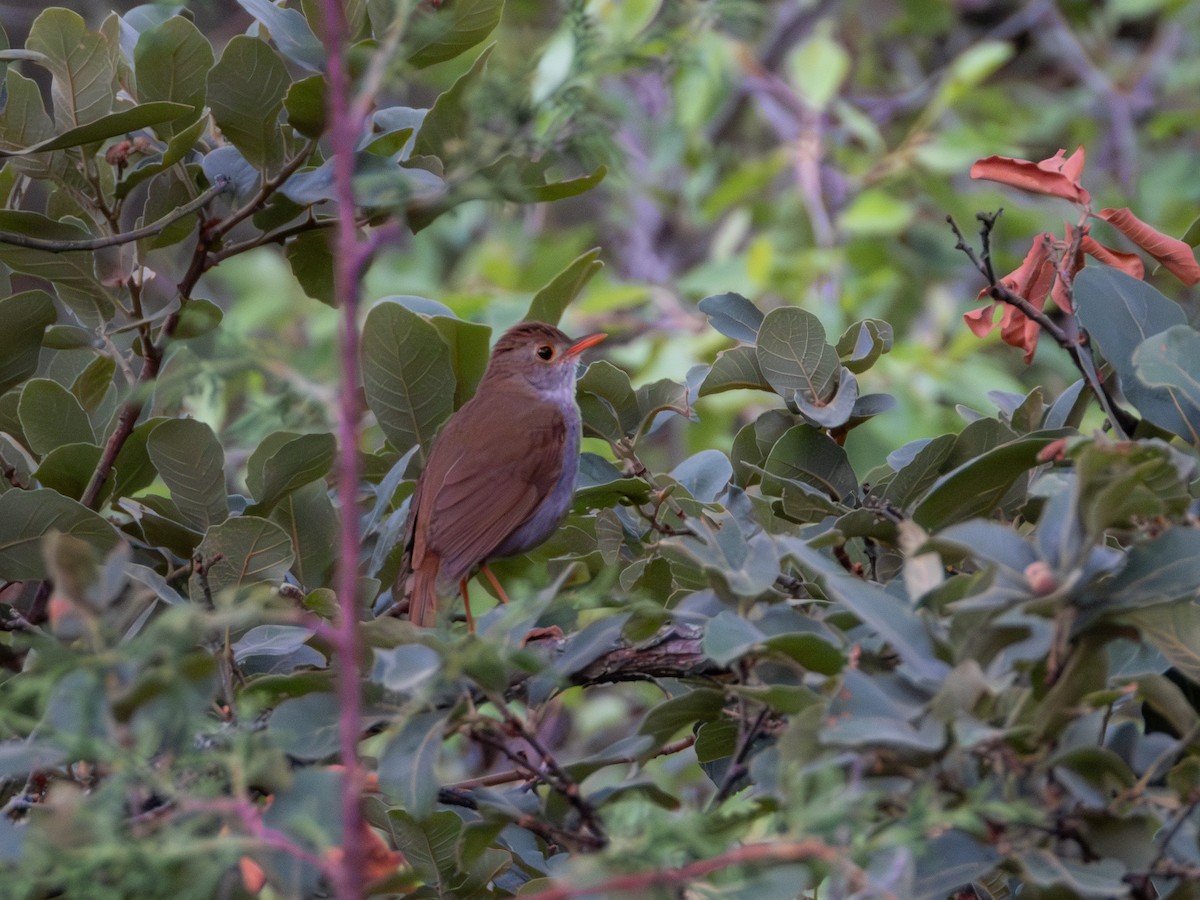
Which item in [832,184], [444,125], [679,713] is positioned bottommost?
[832,184]

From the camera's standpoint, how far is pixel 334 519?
241 centimetres

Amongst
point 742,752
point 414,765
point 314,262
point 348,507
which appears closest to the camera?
point 348,507

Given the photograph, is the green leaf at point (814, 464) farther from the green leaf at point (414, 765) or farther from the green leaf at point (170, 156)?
the green leaf at point (170, 156)

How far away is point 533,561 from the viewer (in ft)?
10.0

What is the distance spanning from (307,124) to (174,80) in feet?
1.14

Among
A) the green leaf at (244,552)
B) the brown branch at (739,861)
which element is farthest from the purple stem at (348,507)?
the green leaf at (244,552)

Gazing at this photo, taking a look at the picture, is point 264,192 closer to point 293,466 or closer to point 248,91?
point 248,91

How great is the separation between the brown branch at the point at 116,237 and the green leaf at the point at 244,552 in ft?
1.16

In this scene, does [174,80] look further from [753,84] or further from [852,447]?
[753,84]

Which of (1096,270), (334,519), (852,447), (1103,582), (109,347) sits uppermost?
(1096,270)

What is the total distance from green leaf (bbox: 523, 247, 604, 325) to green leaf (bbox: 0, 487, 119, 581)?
0.91 m

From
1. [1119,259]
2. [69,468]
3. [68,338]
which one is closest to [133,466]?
[69,468]

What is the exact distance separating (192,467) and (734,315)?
37.9 inches

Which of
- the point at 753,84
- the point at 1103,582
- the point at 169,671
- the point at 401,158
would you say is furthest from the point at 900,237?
the point at 169,671
